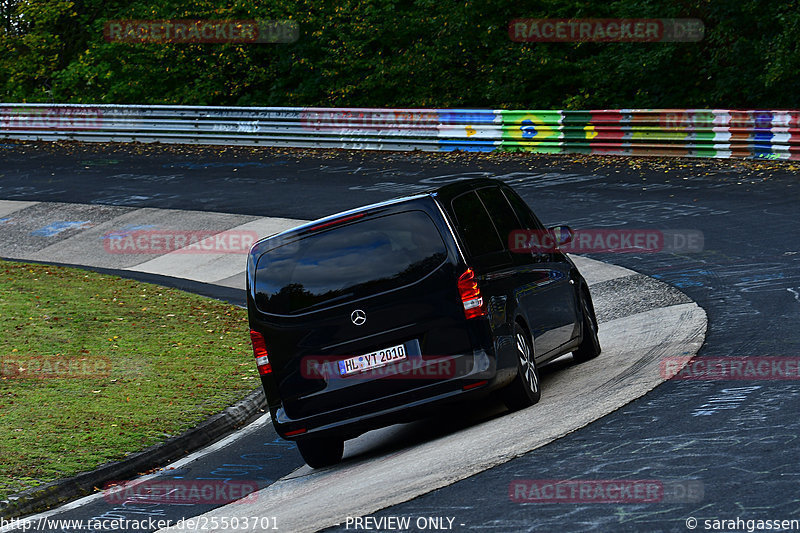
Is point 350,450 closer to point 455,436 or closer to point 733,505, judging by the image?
point 455,436

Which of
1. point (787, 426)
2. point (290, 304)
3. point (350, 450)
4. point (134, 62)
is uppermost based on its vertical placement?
point (134, 62)

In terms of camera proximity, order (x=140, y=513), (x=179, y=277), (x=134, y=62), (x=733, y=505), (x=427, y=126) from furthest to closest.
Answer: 1. (x=134, y=62)
2. (x=427, y=126)
3. (x=179, y=277)
4. (x=140, y=513)
5. (x=733, y=505)

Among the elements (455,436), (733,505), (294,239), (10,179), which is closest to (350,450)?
(455,436)

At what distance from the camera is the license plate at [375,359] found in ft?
26.0

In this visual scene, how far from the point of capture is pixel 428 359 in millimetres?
7934

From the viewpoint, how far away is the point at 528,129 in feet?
83.1

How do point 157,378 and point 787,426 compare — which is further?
point 157,378

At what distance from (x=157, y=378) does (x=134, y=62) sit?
29443mm

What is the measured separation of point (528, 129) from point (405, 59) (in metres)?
10.1

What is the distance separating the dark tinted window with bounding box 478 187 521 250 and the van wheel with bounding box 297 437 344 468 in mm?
2056
